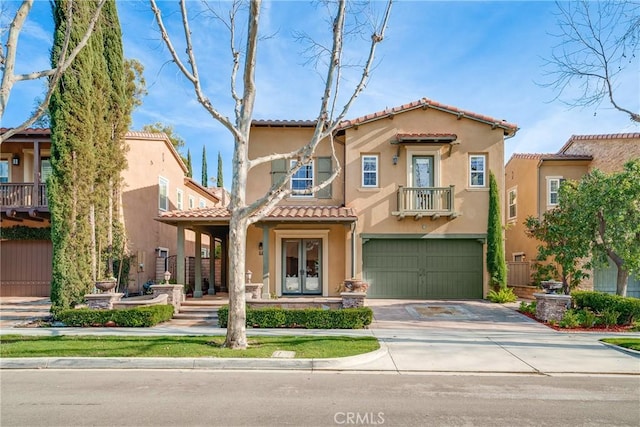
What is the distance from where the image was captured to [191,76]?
8.46 m

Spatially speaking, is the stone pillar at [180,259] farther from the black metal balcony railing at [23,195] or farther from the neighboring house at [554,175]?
the neighboring house at [554,175]

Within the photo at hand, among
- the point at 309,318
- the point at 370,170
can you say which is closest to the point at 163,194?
the point at 370,170

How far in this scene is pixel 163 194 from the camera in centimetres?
2038

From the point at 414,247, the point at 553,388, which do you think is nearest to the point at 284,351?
the point at 553,388

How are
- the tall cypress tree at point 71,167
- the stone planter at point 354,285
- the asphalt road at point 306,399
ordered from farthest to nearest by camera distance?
the stone planter at point 354,285, the tall cypress tree at point 71,167, the asphalt road at point 306,399

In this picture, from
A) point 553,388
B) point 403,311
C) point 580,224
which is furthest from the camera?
point 403,311

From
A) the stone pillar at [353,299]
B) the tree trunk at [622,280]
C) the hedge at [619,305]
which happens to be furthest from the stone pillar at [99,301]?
the tree trunk at [622,280]

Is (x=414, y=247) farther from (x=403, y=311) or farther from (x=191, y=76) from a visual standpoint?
(x=191, y=76)

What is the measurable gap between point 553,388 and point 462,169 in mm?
11424

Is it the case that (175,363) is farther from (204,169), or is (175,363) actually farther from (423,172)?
(204,169)

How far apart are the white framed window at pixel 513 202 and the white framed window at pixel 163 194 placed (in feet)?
60.8

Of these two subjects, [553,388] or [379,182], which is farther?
[379,182]

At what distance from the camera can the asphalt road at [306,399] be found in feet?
16.8

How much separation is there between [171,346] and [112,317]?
385cm
